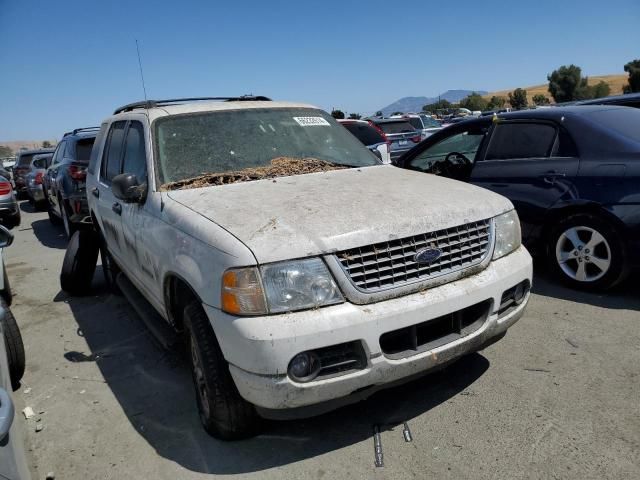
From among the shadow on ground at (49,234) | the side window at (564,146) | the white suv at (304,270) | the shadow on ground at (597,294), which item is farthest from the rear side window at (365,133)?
the white suv at (304,270)

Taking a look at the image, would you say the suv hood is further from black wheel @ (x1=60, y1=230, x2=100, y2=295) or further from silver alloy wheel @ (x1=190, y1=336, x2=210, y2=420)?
black wheel @ (x1=60, y1=230, x2=100, y2=295)

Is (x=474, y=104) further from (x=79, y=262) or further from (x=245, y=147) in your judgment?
(x=245, y=147)

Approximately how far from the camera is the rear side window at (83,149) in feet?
27.7

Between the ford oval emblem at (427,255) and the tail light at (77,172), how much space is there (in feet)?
22.5

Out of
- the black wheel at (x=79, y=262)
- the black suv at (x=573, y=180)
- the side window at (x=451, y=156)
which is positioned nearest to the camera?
the black suv at (x=573, y=180)

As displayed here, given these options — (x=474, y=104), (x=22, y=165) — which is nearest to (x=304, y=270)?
→ (x=22, y=165)

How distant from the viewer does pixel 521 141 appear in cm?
497

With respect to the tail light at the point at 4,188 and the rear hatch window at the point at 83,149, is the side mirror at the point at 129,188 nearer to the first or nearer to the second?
the rear hatch window at the point at 83,149

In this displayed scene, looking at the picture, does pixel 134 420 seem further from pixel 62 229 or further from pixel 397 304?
pixel 62 229

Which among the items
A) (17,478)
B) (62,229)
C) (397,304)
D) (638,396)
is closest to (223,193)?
(397,304)

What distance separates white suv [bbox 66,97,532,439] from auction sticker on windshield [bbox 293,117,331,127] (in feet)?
2.04

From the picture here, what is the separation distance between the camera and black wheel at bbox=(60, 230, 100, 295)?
17.8 ft

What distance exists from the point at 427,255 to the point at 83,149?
25.3ft

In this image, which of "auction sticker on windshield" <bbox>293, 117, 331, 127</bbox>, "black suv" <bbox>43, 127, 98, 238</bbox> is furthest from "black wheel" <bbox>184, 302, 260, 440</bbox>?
"black suv" <bbox>43, 127, 98, 238</bbox>
